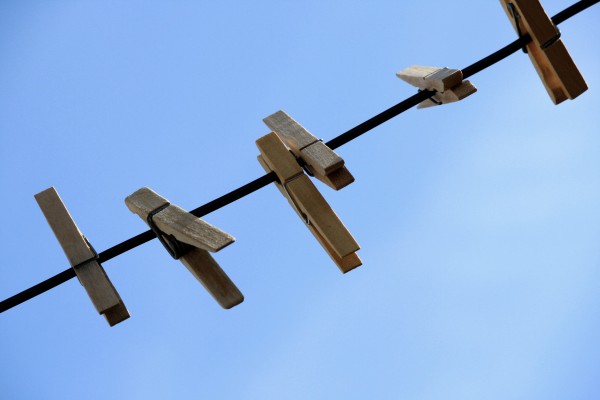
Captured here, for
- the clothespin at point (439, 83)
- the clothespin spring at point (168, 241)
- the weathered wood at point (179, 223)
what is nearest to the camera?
the weathered wood at point (179, 223)

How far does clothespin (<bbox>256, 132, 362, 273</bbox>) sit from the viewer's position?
2469mm

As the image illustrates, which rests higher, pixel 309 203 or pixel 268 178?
pixel 268 178

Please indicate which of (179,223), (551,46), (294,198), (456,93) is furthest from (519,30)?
(179,223)

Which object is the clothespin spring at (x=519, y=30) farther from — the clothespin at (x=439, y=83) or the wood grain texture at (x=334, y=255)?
the wood grain texture at (x=334, y=255)

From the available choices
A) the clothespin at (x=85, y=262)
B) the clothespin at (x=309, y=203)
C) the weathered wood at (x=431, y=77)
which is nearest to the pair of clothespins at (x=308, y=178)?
the clothespin at (x=309, y=203)

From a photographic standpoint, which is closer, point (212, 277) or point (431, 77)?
point (212, 277)

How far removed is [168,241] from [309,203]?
40cm

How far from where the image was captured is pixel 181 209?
260 centimetres

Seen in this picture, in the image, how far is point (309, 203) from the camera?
253cm

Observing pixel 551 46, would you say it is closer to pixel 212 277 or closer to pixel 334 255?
pixel 334 255

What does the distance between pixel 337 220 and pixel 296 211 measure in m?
0.23

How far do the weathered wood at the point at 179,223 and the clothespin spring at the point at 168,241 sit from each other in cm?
1

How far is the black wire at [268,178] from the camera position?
2.48 meters

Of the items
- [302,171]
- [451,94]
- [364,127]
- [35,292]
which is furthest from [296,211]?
[35,292]
